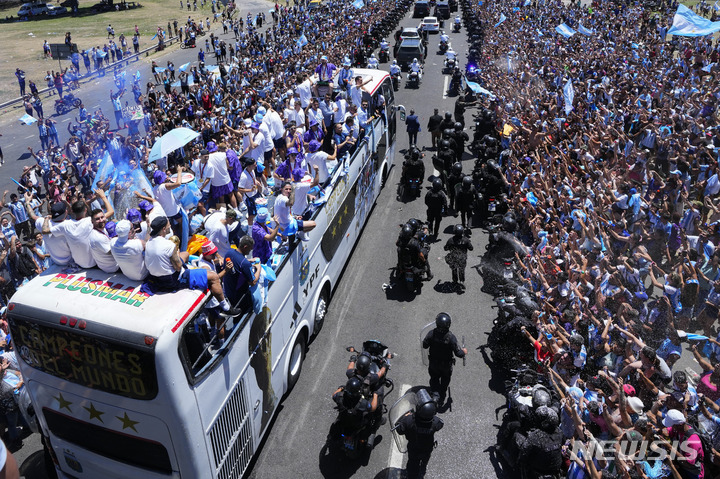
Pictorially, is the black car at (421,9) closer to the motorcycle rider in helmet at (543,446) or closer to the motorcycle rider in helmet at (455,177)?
the motorcycle rider in helmet at (455,177)

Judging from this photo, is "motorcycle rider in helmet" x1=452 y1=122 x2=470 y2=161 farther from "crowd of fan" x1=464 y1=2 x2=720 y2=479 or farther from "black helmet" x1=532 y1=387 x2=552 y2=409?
"black helmet" x1=532 y1=387 x2=552 y2=409

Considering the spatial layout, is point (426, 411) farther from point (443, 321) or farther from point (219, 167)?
point (219, 167)

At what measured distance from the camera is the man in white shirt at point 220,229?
6.80 m

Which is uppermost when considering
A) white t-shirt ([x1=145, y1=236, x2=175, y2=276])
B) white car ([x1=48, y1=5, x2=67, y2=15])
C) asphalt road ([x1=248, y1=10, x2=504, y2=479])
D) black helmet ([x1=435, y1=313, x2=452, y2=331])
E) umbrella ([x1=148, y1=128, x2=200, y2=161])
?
white t-shirt ([x1=145, y1=236, x2=175, y2=276])

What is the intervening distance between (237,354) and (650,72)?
1865 centimetres

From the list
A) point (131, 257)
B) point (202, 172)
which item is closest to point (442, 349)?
point (131, 257)

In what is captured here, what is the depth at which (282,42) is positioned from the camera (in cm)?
3098

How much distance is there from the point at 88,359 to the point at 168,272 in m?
1.05

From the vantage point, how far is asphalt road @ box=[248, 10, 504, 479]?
6.89 metres

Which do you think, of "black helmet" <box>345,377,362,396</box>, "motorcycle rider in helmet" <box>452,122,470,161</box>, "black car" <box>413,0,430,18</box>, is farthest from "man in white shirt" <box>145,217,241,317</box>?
"black car" <box>413,0,430,18</box>

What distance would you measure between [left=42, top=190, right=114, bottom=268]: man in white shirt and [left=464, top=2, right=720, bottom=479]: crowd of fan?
5315 mm

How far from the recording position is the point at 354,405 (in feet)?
21.3

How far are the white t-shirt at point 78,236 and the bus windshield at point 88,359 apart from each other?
0.81 metres

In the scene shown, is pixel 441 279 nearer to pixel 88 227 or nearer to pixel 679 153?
pixel 679 153
